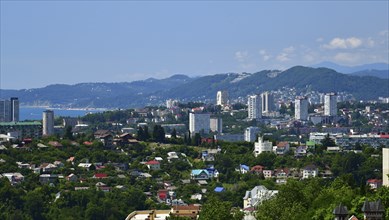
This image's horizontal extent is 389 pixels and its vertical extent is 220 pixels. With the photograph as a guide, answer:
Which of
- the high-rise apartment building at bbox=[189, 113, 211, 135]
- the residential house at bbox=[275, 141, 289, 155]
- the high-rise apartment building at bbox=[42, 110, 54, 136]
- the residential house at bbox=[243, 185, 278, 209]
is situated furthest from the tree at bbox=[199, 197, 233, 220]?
the high-rise apartment building at bbox=[189, 113, 211, 135]

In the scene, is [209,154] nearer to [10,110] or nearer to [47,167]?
[47,167]

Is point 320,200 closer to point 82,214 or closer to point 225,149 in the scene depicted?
point 82,214

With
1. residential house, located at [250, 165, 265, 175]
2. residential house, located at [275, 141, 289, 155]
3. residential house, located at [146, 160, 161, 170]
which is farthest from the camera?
residential house, located at [275, 141, 289, 155]

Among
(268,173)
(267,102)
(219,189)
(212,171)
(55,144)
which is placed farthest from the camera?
(267,102)

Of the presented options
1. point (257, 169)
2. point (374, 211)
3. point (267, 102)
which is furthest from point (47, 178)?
point (267, 102)

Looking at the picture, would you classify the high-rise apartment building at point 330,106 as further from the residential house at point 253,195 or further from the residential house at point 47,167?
the residential house at point 253,195

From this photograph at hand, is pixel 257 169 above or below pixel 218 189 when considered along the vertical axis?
above

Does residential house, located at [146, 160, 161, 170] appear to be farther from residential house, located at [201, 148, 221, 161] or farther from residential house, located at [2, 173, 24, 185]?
residential house, located at [2, 173, 24, 185]

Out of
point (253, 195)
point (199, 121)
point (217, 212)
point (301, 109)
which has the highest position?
point (301, 109)
